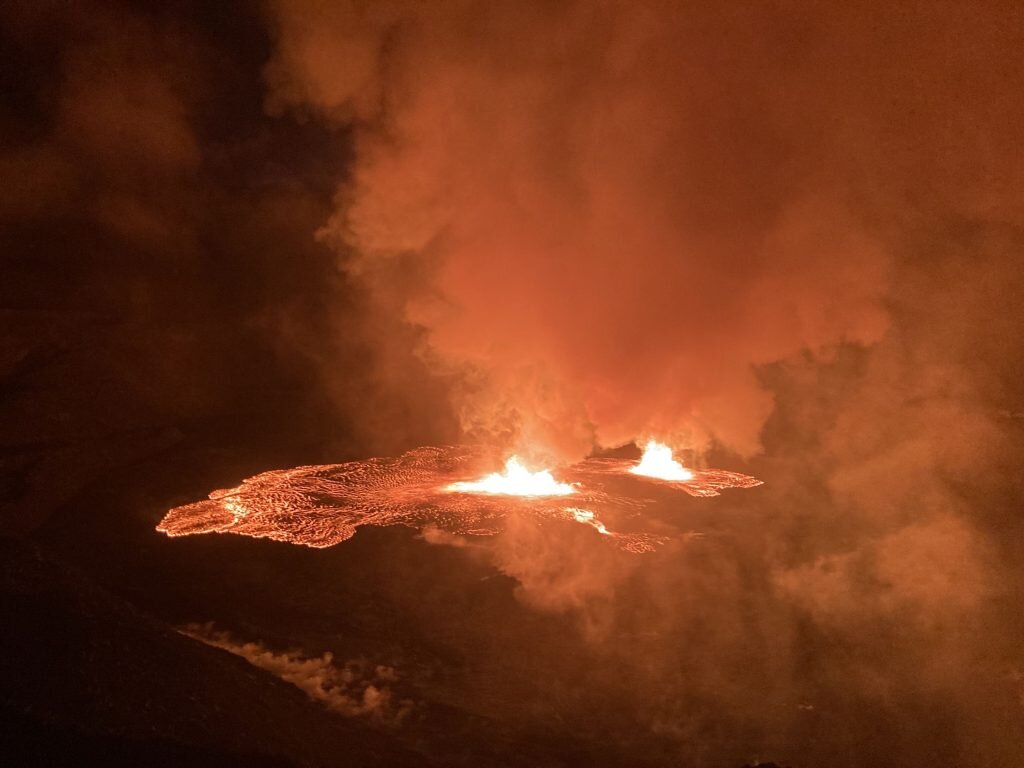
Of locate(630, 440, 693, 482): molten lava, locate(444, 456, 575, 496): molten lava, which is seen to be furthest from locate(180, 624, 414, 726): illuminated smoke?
locate(630, 440, 693, 482): molten lava

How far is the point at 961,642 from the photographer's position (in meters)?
8.22

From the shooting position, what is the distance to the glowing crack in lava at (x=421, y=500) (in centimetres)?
1092

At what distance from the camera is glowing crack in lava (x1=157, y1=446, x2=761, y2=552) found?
430 inches

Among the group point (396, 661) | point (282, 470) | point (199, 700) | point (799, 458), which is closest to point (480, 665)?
point (396, 661)

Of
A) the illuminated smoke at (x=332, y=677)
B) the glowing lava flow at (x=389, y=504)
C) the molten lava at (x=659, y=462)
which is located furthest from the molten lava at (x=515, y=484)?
the illuminated smoke at (x=332, y=677)

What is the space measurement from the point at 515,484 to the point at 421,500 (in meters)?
2.00

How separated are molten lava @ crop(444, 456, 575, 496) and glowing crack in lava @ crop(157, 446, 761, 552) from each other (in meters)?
0.02

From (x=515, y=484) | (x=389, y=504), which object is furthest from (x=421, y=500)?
(x=515, y=484)

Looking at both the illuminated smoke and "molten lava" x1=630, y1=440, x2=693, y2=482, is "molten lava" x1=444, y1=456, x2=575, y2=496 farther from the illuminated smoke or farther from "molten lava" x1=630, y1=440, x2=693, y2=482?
the illuminated smoke

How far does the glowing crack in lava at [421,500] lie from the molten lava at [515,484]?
2 cm

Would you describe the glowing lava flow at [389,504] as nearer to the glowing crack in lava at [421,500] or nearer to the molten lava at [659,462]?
the glowing crack in lava at [421,500]

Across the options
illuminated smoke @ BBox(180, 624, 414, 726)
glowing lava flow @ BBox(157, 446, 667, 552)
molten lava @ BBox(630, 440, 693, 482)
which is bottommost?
illuminated smoke @ BBox(180, 624, 414, 726)

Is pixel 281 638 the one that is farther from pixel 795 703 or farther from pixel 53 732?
pixel 795 703

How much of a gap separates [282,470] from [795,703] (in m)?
10.6
